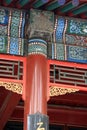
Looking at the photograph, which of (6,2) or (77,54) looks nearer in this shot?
(6,2)

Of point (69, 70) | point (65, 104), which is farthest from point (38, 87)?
point (65, 104)

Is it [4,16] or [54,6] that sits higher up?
[54,6]

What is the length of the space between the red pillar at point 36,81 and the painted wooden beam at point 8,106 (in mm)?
1838

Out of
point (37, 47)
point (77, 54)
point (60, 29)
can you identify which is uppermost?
point (60, 29)

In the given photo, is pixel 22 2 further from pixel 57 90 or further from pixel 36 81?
pixel 57 90

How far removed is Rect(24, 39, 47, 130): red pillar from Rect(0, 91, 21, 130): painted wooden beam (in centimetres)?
184

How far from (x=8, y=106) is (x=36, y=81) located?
2.58 m

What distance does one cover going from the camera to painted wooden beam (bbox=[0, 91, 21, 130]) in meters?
9.80

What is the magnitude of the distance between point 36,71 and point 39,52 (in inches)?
15.6

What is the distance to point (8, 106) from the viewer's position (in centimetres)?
1017

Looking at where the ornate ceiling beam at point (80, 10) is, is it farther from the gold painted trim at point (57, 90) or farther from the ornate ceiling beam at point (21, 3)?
the gold painted trim at point (57, 90)

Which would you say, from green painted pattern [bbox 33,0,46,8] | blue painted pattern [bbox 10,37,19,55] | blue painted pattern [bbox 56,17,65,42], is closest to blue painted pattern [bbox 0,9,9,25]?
blue painted pattern [bbox 10,37,19,55]

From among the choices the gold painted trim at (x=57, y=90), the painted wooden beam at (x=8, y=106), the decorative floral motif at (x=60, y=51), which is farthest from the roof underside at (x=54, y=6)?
the painted wooden beam at (x=8, y=106)

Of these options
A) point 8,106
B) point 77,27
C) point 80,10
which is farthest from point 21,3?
point 8,106
